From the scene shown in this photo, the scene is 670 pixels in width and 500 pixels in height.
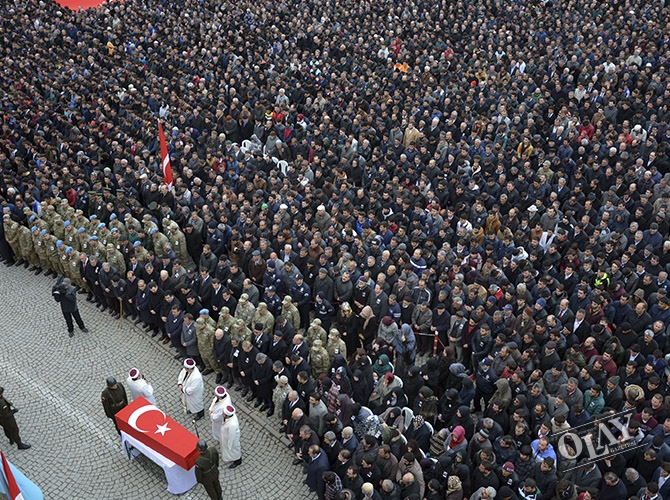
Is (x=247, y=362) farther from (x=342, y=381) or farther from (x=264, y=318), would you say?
(x=342, y=381)

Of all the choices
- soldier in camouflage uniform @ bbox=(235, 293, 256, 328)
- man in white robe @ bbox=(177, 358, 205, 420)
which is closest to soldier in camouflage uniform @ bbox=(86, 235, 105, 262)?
soldier in camouflage uniform @ bbox=(235, 293, 256, 328)

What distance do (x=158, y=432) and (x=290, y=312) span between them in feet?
12.3

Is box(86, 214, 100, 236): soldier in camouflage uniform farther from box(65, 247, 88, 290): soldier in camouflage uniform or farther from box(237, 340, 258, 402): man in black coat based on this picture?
box(237, 340, 258, 402): man in black coat

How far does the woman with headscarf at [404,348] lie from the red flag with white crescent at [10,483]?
7.09 m

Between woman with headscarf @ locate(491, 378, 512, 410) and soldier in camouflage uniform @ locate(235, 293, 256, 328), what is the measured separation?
533cm

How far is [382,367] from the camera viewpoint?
39.8 feet

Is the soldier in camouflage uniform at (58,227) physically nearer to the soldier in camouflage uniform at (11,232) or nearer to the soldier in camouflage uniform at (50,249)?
the soldier in camouflage uniform at (50,249)

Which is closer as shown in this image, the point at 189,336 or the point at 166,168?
the point at 189,336

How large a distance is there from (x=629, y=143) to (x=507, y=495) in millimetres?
12816

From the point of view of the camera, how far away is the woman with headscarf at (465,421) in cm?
1077

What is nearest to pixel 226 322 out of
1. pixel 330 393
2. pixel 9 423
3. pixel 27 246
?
pixel 330 393

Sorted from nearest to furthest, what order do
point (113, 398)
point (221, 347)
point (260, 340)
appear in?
point (113, 398)
point (260, 340)
point (221, 347)

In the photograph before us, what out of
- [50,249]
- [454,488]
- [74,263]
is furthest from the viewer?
[50,249]

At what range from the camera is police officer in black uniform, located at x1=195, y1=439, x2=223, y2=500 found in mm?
10641
